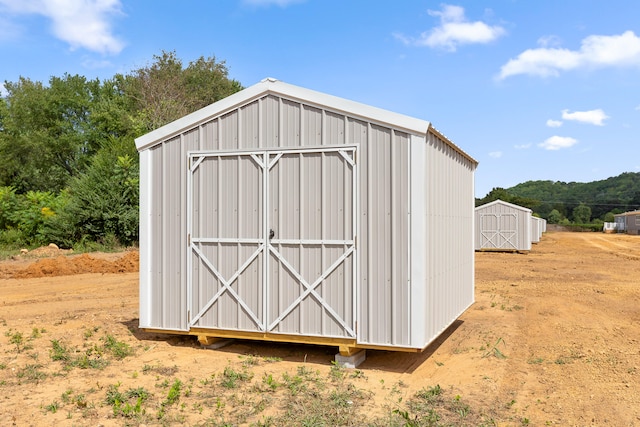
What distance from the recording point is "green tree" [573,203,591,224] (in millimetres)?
82375

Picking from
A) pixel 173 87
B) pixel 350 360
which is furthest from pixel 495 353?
pixel 173 87

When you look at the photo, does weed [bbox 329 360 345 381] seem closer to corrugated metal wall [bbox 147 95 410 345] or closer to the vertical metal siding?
corrugated metal wall [bbox 147 95 410 345]

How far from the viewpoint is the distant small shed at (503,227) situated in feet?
91.6

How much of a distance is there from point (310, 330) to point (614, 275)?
13.9m

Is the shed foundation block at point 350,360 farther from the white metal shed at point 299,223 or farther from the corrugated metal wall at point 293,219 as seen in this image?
the corrugated metal wall at point 293,219

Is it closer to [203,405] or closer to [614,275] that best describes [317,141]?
[203,405]

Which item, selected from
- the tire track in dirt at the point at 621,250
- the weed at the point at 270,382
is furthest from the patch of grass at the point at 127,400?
the tire track in dirt at the point at 621,250

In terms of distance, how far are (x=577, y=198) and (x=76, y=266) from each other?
316 ft

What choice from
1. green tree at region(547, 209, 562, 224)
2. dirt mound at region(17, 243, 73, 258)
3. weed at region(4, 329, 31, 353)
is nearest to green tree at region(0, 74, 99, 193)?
dirt mound at region(17, 243, 73, 258)

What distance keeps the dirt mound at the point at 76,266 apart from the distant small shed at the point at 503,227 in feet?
61.6

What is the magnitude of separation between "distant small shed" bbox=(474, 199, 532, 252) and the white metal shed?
21.5m

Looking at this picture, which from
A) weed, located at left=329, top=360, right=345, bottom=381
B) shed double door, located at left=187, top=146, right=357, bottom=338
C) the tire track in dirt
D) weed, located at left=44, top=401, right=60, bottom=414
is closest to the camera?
weed, located at left=44, top=401, right=60, bottom=414

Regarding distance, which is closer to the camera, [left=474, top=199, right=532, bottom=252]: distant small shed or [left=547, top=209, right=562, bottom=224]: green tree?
[left=474, top=199, right=532, bottom=252]: distant small shed

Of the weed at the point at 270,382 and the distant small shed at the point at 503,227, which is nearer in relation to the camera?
the weed at the point at 270,382
